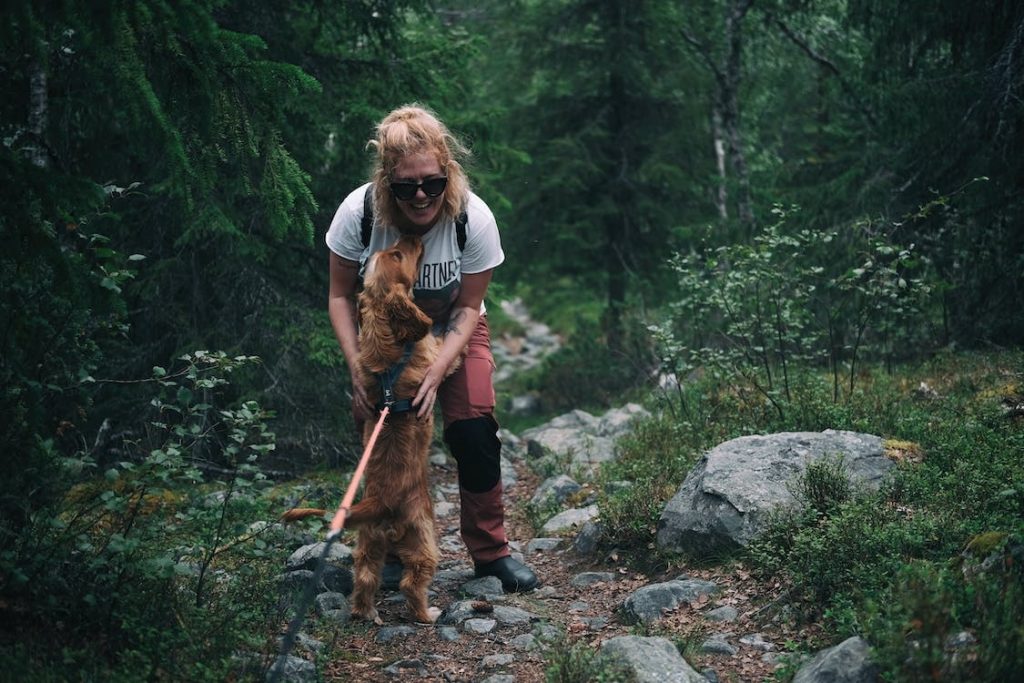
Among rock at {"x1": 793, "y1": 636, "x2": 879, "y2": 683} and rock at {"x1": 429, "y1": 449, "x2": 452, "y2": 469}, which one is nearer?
rock at {"x1": 793, "y1": 636, "x2": 879, "y2": 683}

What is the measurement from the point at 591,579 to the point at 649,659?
166 centimetres

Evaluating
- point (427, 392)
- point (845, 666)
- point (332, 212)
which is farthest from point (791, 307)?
point (845, 666)

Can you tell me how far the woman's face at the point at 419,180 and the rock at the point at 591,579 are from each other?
233 centimetres

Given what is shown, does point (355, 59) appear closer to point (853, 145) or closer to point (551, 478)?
point (551, 478)

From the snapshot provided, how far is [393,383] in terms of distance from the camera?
435 cm

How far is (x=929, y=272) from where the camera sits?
888 centimetres

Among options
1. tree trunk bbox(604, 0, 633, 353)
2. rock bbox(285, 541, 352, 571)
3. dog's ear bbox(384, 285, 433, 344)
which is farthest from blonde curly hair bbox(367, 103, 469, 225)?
tree trunk bbox(604, 0, 633, 353)

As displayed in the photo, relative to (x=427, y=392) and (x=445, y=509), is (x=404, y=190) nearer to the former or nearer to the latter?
(x=427, y=392)

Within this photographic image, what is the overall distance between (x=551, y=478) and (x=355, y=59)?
13.7ft

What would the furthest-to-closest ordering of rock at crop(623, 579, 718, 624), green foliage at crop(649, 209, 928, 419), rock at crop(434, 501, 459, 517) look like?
1. rock at crop(434, 501, 459, 517)
2. green foliage at crop(649, 209, 928, 419)
3. rock at crop(623, 579, 718, 624)

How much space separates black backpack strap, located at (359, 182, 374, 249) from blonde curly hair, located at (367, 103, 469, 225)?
0.11 feet

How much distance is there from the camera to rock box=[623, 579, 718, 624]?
14.8 ft

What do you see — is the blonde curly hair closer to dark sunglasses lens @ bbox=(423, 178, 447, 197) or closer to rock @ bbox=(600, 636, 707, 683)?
dark sunglasses lens @ bbox=(423, 178, 447, 197)

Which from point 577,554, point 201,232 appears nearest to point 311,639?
point 577,554
